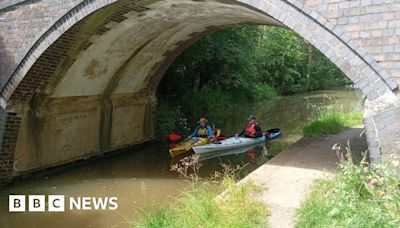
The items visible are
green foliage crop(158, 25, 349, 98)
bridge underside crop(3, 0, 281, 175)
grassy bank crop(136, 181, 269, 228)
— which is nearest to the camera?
grassy bank crop(136, 181, 269, 228)

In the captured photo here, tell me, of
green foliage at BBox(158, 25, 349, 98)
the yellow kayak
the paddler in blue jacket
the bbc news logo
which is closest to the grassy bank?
the bbc news logo

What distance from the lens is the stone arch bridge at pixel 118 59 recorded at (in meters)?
5.32

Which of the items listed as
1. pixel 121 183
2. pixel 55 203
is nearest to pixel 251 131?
pixel 121 183

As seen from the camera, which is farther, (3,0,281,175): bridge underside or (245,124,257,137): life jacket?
(245,124,257,137): life jacket

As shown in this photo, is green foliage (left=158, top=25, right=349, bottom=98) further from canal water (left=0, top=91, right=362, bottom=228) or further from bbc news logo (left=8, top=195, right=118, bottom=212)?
bbc news logo (left=8, top=195, right=118, bottom=212)

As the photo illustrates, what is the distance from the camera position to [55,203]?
25.0 ft

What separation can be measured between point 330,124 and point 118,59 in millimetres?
5951

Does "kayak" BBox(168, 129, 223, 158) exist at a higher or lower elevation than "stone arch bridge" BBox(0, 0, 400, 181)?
lower

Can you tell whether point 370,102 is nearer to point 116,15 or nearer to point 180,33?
point 116,15

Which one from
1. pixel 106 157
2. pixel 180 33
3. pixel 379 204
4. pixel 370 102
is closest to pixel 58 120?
pixel 106 157

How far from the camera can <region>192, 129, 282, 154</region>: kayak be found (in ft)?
36.4

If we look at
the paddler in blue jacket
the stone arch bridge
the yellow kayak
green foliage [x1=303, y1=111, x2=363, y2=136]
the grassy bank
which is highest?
the stone arch bridge

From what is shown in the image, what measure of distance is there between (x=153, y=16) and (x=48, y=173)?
4257mm

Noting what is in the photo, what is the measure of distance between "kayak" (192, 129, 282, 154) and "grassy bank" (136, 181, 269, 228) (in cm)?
559
